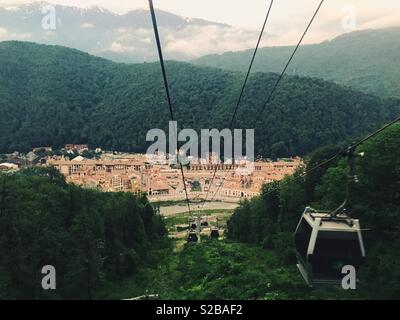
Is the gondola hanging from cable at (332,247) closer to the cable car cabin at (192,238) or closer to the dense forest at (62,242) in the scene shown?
the dense forest at (62,242)

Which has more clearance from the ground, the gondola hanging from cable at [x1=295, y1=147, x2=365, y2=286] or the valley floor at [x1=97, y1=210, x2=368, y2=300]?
the gondola hanging from cable at [x1=295, y1=147, x2=365, y2=286]

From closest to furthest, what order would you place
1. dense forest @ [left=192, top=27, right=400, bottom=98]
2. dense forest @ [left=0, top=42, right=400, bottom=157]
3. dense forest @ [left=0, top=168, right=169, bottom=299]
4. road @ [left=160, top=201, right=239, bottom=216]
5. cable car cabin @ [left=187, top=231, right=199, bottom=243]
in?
dense forest @ [left=0, top=168, right=169, bottom=299] < cable car cabin @ [left=187, top=231, right=199, bottom=243] < road @ [left=160, top=201, right=239, bottom=216] < dense forest @ [left=0, top=42, right=400, bottom=157] < dense forest @ [left=192, top=27, right=400, bottom=98]

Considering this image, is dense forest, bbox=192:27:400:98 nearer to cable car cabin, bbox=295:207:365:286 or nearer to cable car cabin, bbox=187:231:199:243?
cable car cabin, bbox=187:231:199:243

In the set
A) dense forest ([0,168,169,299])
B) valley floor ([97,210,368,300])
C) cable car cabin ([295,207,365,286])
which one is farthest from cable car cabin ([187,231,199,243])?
cable car cabin ([295,207,365,286])


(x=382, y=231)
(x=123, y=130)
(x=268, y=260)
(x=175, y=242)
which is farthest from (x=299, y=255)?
(x=123, y=130)

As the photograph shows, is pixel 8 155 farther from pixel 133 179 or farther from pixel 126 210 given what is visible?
pixel 126 210
